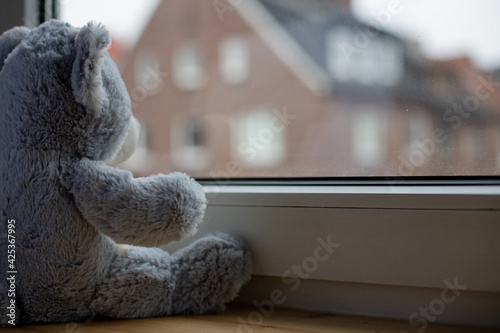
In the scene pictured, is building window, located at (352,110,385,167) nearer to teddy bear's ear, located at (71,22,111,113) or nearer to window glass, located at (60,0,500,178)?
window glass, located at (60,0,500,178)

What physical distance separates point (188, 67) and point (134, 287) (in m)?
0.58

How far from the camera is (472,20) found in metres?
0.69

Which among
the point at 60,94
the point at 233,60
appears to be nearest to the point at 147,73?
the point at 233,60

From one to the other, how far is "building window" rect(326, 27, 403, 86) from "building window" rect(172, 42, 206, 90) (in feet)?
1.21

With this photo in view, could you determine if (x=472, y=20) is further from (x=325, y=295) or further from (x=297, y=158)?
(x=325, y=295)

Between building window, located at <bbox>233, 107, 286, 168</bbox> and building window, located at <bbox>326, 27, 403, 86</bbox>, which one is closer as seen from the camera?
building window, located at <bbox>326, 27, 403, 86</bbox>

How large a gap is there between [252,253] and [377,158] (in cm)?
25

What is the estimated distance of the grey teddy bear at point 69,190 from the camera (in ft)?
1.98

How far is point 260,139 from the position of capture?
0.91 m

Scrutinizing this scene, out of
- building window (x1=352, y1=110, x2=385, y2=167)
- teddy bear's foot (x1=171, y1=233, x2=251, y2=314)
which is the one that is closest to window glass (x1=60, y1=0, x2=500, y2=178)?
building window (x1=352, y1=110, x2=385, y2=167)

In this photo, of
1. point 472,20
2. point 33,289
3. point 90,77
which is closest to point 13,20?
point 90,77

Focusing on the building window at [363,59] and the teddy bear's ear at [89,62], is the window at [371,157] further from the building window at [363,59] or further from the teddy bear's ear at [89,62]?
the teddy bear's ear at [89,62]

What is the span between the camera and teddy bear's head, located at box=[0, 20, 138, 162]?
0.61 meters

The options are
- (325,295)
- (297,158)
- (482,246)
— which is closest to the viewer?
(482,246)
